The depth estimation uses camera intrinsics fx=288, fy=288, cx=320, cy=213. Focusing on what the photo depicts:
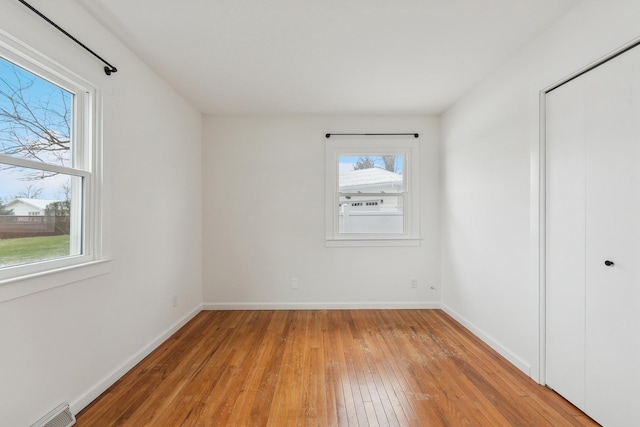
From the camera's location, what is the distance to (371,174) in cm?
392

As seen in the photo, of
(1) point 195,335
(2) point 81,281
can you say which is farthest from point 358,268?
(2) point 81,281

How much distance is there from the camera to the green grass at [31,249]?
1.50m

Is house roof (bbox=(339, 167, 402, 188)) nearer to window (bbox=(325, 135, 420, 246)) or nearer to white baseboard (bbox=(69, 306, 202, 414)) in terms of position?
window (bbox=(325, 135, 420, 246))

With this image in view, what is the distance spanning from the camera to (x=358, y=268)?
3.82 meters

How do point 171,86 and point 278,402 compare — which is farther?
point 171,86

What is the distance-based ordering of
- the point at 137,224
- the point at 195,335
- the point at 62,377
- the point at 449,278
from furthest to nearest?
1. the point at 449,278
2. the point at 195,335
3. the point at 137,224
4. the point at 62,377

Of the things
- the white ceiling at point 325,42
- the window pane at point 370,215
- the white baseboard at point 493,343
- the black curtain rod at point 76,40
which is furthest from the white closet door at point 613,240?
the black curtain rod at point 76,40

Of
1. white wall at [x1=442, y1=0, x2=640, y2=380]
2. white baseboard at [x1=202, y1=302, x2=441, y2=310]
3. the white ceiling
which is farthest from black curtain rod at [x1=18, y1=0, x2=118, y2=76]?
white wall at [x1=442, y1=0, x2=640, y2=380]

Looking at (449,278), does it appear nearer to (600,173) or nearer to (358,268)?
(358,268)

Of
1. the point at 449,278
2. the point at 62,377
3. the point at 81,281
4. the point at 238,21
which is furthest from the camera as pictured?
the point at 449,278

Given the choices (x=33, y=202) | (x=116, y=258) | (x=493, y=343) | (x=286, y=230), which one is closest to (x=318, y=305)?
(x=286, y=230)

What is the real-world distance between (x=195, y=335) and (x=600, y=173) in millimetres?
3540

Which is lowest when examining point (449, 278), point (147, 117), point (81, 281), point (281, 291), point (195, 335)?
point (195, 335)

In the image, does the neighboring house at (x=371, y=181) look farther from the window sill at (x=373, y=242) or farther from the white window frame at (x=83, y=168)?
the white window frame at (x=83, y=168)
